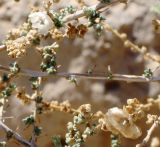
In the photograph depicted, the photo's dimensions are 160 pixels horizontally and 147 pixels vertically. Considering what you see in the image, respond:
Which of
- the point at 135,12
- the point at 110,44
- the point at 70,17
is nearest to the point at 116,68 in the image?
the point at 110,44

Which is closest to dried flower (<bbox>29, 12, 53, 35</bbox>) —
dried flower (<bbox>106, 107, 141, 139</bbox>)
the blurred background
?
dried flower (<bbox>106, 107, 141, 139</bbox>)

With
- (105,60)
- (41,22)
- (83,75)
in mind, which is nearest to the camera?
(41,22)

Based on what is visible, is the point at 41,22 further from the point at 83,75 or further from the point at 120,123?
the point at 120,123

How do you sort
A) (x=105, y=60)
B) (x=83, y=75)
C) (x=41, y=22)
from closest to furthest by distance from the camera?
(x=41, y=22)
(x=83, y=75)
(x=105, y=60)

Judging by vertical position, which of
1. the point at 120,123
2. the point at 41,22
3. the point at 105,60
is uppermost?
the point at 41,22

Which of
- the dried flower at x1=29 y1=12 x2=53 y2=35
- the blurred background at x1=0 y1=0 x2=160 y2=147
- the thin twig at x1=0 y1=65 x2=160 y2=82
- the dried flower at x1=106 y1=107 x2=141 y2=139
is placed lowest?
the blurred background at x1=0 y1=0 x2=160 y2=147

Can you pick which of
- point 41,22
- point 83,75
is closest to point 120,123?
point 83,75

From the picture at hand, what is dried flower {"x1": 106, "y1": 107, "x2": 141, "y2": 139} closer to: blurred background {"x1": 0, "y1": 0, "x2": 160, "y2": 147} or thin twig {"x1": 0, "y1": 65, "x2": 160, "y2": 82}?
thin twig {"x1": 0, "y1": 65, "x2": 160, "y2": 82}

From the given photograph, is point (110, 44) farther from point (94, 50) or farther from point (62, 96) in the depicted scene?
point (62, 96)
